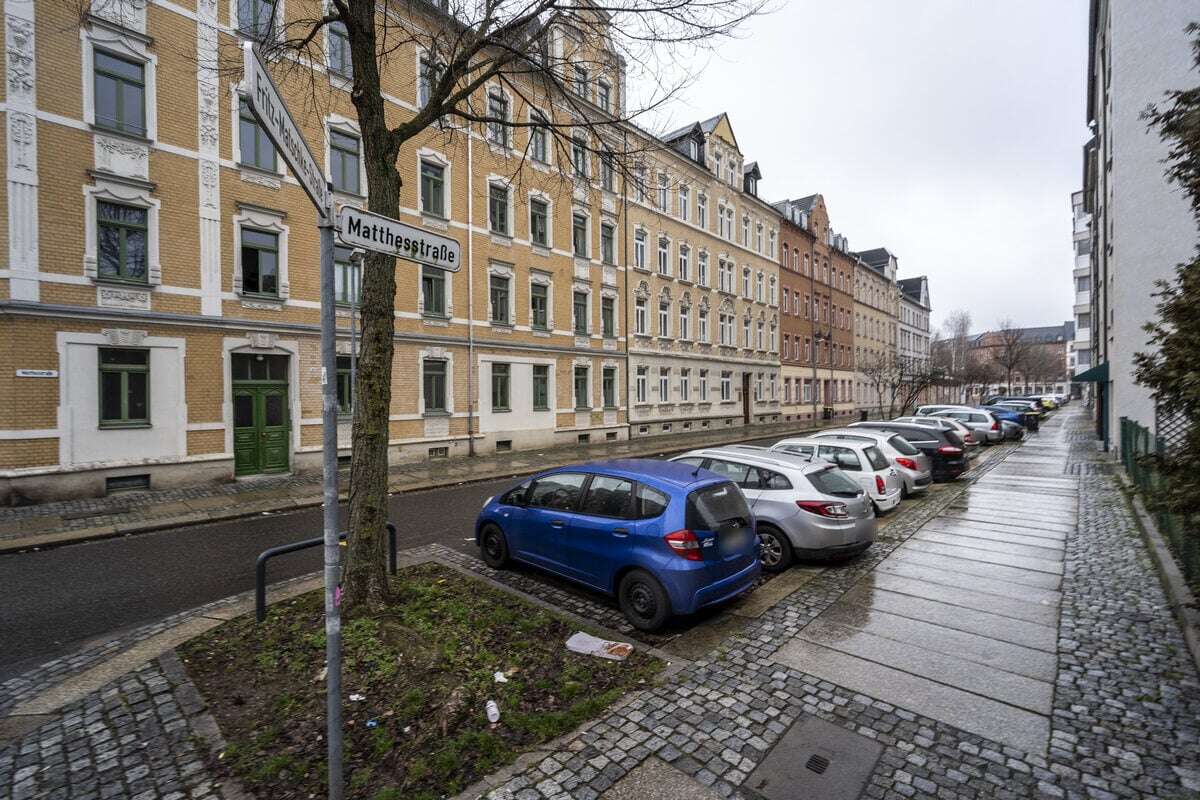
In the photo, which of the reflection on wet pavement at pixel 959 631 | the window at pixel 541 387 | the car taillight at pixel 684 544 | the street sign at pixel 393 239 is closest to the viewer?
the street sign at pixel 393 239

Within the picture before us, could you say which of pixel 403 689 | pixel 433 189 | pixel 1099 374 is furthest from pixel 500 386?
pixel 1099 374

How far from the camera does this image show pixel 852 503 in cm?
742

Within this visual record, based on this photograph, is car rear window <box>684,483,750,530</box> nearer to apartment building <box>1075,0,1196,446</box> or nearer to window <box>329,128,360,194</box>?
apartment building <box>1075,0,1196,446</box>

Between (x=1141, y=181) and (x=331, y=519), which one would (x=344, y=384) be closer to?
(x=331, y=519)

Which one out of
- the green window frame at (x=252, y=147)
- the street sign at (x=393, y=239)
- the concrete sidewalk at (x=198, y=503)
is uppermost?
the green window frame at (x=252, y=147)

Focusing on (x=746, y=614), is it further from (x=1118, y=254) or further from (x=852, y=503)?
(x=1118, y=254)

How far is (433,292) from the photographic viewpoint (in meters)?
18.3

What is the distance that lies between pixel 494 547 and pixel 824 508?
4.50 meters

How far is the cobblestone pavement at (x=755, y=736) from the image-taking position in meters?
3.20

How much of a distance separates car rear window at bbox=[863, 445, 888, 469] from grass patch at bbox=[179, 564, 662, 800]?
7479 mm

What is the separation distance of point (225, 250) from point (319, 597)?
12083 millimetres

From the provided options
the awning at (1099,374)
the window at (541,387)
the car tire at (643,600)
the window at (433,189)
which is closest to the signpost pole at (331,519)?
the car tire at (643,600)

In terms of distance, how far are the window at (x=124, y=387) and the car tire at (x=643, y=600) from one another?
1304cm

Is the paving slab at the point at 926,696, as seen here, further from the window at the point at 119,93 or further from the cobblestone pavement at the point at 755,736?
the window at the point at 119,93
